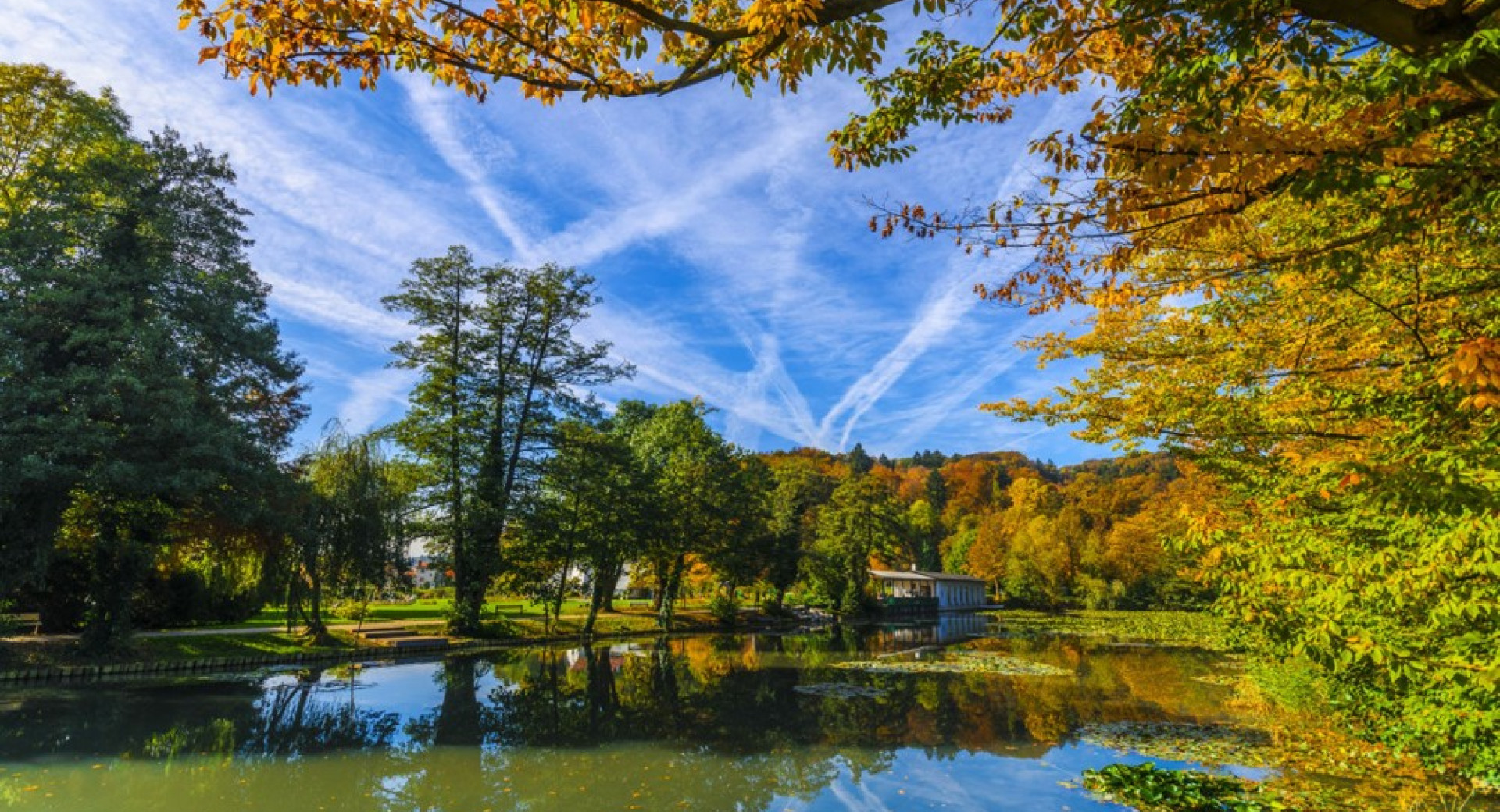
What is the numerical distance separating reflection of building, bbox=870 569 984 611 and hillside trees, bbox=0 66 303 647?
40.1m

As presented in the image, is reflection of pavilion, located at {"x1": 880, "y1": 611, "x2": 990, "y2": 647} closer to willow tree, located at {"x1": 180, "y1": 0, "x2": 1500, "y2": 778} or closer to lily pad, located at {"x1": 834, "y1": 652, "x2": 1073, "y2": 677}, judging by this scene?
lily pad, located at {"x1": 834, "y1": 652, "x2": 1073, "y2": 677}

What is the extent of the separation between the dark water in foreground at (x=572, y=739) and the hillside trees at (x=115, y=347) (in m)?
3.65

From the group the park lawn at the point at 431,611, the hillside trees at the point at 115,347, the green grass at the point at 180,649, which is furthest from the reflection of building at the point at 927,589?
the hillside trees at the point at 115,347

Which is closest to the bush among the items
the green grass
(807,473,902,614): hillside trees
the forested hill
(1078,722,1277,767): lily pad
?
the forested hill

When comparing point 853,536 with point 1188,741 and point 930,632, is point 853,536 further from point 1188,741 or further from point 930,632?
point 1188,741

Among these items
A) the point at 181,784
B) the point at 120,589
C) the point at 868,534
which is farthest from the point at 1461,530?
the point at 868,534

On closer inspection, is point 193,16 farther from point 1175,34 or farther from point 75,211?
point 75,211

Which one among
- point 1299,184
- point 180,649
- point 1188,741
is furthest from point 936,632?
point 1299,184

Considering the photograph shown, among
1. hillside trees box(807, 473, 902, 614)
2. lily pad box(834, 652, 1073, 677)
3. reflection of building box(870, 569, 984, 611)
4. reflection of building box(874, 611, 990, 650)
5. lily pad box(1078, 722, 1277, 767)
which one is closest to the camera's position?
lily pad box(1078, 722, 1277, 767)

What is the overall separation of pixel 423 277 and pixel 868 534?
91.3 ft

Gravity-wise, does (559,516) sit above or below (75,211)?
below

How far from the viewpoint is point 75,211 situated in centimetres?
1397

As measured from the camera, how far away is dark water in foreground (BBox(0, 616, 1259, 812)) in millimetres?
7008

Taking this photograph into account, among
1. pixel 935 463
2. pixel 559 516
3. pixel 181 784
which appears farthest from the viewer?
pixel 935 463
